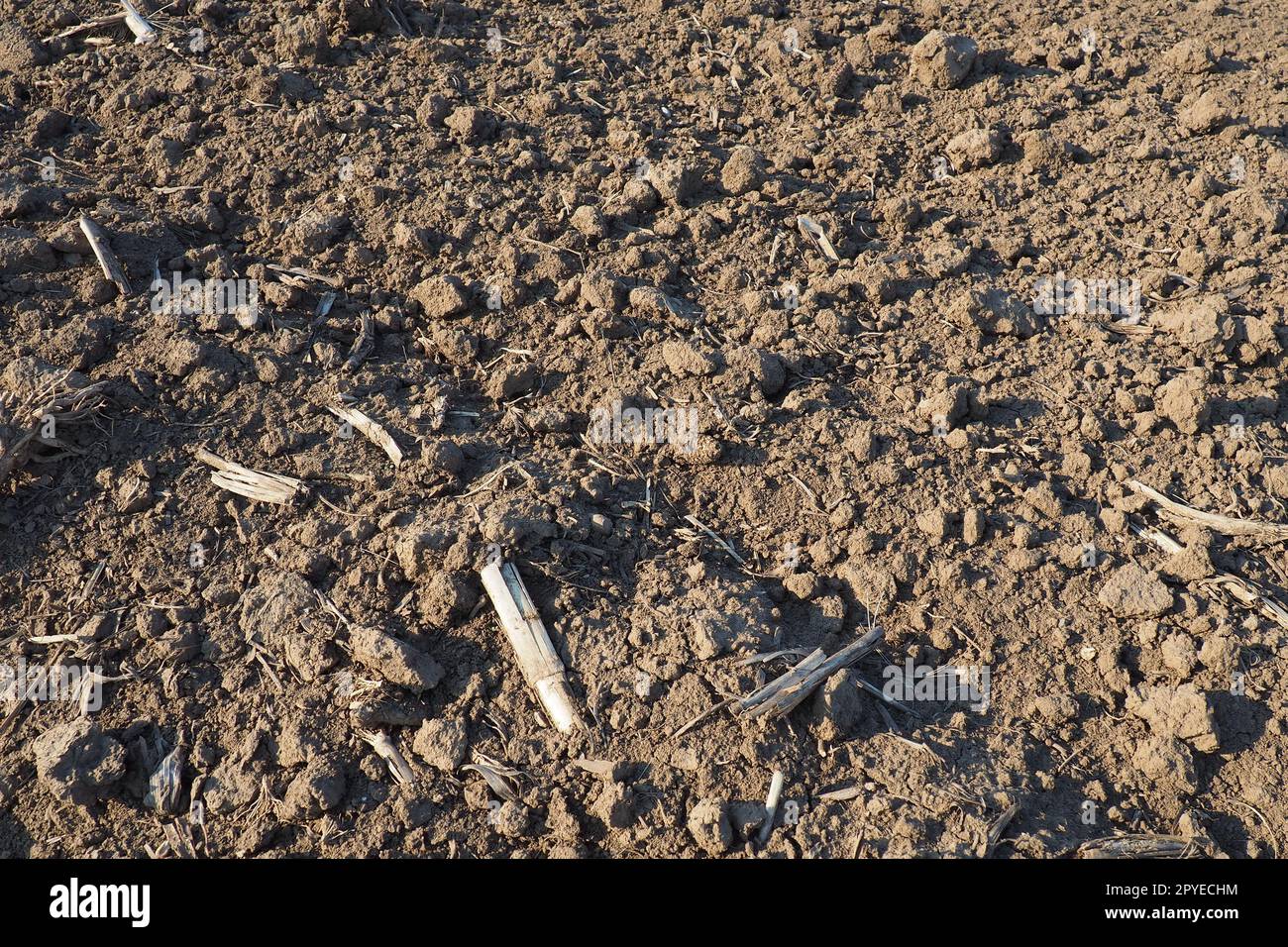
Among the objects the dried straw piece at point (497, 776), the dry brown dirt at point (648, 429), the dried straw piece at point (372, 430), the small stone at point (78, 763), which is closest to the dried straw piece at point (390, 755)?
the dry brown dirt at point (648, 429)

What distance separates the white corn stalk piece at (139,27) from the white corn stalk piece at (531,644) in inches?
154

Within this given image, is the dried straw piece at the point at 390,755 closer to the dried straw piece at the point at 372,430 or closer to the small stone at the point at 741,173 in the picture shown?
the dried straw piece at the point at 372,430

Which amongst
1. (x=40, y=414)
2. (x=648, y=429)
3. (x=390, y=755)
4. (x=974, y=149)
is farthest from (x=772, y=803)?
(x=974, y=149)

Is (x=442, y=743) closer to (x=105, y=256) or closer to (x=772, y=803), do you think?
(x=772, y=803)

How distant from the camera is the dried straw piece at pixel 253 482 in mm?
3457

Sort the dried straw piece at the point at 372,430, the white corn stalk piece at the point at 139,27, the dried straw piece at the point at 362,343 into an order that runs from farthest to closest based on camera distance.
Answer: the white corn stalk piece at the point at 139,27 < the dried straw piece at the point at 362,343 < the dried straw piece at the point at 372,430

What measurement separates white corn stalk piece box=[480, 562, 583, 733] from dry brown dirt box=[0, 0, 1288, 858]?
0.06 meters

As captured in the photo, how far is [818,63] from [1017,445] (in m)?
2.61

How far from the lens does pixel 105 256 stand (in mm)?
4031

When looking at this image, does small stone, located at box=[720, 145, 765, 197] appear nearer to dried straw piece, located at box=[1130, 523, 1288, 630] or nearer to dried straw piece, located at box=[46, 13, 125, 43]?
dried straw piece, located at box=[1130, 523, 1288, 630]

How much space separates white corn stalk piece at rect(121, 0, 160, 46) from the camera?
16.3 ft

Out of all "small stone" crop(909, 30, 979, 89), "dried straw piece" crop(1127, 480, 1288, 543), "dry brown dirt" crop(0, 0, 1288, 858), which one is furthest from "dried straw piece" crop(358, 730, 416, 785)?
"small stone" crop(909, 30, 979, 89)

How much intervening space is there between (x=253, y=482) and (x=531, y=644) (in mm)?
1306

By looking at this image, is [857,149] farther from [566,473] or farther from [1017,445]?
[566,473]
